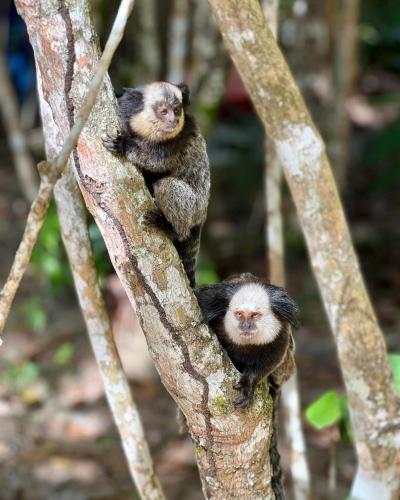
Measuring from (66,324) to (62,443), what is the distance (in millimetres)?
1357

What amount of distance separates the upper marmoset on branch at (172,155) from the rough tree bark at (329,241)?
34 cm

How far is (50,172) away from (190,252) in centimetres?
123

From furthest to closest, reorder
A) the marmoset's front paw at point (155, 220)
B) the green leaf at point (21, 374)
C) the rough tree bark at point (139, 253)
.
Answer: the green leaf at point (21, 374) → the marmoset's front paw at point (155, 220) → the rough tree bark at point (139, 253)

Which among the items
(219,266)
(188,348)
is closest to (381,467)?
(188,348)

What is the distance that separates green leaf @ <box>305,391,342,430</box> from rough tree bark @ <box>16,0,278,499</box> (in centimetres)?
86

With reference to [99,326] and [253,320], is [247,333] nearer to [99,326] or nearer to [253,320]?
[253,320]

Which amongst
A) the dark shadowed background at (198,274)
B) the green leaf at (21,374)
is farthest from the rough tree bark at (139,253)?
the green leaf at (21,374)

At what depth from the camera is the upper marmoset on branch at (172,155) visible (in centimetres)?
282

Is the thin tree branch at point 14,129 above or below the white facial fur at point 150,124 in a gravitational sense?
above

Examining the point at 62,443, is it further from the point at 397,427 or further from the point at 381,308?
the point at 381,308

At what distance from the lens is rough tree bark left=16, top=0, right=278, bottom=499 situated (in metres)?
2.13

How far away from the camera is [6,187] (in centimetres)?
872

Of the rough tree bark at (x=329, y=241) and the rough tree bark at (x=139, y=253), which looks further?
the rough tree bark at (x=329, y=241)

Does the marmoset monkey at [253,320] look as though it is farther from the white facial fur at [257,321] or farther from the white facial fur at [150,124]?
the white facial fur at [150,124]
